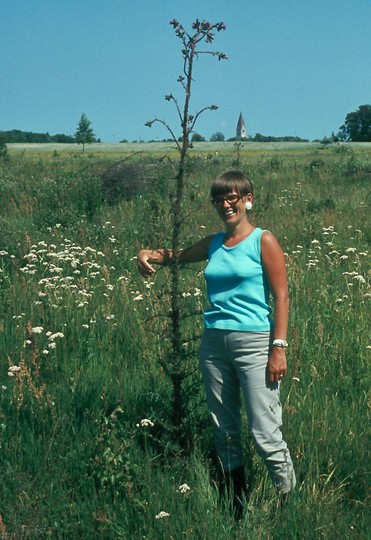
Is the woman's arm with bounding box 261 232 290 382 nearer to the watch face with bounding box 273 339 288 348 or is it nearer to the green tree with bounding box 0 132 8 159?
the watch face with bounding box 273 339 288 348

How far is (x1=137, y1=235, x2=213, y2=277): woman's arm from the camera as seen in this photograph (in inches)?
152

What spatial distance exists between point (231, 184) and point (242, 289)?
0.50 meters

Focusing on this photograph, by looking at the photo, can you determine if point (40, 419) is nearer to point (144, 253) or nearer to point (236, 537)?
point (144, 253)

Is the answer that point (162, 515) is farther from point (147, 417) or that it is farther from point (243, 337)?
point (147, 417)

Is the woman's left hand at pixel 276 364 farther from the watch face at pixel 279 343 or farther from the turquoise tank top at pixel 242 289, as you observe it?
the turquoise tank top at pixel 242 289

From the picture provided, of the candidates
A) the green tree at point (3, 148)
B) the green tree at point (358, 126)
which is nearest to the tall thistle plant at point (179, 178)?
the green tree at point (3, 148)

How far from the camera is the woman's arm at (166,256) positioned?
3851 mm

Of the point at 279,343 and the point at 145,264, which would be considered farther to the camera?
the point at 145,264

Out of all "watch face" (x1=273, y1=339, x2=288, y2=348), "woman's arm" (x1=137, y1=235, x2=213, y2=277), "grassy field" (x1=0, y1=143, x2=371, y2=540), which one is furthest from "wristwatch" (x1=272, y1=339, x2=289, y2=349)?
"woman's arm" (x1=137, y1=235, x2=213, y2=277)

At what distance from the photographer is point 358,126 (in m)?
Answer: 110

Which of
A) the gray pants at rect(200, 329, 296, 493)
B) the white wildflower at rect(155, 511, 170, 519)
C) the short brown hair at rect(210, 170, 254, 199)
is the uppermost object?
the short brown hair at rect(210, 170, 254, 199)

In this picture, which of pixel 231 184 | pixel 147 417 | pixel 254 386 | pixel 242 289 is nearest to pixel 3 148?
pixel 147 417

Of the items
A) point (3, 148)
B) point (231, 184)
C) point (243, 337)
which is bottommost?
point (243, 337)

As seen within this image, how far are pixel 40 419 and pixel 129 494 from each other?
0.97 meters
